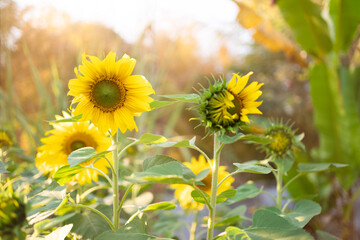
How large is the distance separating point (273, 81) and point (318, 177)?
2868 millimetres

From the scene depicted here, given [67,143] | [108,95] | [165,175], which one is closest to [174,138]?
[67,143]

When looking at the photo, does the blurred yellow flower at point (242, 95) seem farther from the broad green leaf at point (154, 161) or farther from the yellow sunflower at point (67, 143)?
the yellow sunflower at point (67, 143)

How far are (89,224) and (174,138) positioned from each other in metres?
0.90

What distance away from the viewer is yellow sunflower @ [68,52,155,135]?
424mm

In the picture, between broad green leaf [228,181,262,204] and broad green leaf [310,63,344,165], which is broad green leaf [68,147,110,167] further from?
broad green leaf [310,63,344,165]

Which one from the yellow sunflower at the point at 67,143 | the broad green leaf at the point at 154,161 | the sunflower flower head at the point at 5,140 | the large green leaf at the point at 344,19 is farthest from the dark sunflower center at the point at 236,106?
the large green leaf at the point at 344,19

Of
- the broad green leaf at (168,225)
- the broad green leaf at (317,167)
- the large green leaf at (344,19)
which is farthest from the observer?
the large green leaf at (344,19)

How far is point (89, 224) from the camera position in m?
0.46

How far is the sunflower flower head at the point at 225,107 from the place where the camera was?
1.33 feet

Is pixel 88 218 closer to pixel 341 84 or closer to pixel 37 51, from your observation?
pixel 341 84

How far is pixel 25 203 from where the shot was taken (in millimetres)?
303

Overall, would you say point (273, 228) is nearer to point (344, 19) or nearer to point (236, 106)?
point (236, 106)

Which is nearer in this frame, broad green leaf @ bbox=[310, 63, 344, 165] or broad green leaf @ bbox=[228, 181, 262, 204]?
broad green leaf @ bbox=[228, 181, 262, 204]

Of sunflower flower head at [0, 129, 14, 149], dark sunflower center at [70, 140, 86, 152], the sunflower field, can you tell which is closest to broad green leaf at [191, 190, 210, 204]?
the sunflower field
